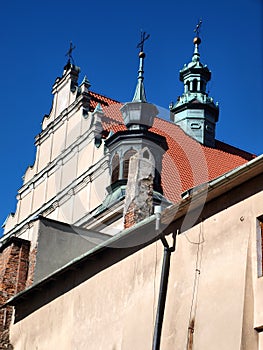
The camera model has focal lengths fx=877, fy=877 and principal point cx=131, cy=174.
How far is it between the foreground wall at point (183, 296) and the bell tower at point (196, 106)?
2045 cm

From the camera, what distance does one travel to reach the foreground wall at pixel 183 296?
31.9 ft

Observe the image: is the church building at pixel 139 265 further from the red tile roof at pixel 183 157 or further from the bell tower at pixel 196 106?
the bell tower at pixel 196 106

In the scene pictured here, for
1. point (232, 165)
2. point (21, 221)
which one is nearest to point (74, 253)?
point (21, 221)

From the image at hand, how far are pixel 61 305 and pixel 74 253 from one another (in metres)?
2.38

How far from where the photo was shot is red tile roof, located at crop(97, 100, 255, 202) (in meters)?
26.5

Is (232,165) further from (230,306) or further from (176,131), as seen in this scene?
(230,306)

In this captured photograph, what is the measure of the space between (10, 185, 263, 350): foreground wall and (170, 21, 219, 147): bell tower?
20.4m

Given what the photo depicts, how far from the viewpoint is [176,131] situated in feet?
105

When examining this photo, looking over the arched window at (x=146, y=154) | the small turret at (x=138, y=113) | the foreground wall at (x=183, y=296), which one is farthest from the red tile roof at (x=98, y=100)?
the foreground wall at (x=183, y=296)

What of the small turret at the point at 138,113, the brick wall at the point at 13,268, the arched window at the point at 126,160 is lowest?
the brick wall at the point at 13,268

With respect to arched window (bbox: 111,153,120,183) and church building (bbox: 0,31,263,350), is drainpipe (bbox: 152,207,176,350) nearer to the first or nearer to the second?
church building (bbox: 0,31,263,350)

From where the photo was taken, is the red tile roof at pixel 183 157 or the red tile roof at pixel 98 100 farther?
the red tile roof at pixel 98 100

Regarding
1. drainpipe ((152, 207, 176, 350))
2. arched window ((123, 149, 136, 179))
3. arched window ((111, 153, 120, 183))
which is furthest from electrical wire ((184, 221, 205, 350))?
arched window ((111, 153, 120, 183))

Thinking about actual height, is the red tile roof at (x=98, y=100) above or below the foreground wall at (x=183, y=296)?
above
